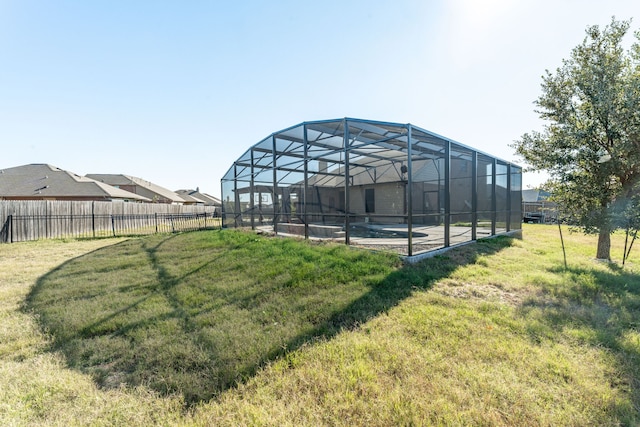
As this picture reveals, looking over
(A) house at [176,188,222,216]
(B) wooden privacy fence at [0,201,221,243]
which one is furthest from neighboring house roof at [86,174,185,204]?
(B) wooden privacy fence at [0,201,221,243]

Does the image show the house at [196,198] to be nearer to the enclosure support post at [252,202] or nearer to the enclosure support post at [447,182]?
the enclosure support post at [252,202]

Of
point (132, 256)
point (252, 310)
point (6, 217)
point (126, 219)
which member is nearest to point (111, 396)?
point (252, 310)

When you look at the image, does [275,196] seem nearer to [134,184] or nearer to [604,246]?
[604,246]

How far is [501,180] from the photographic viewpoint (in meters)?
9.73

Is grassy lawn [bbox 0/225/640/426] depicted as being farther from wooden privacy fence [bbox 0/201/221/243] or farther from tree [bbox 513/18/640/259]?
wooden privacy fence [bbox 0/201/221/243]

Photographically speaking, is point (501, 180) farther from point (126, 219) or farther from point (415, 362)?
point (126, 219)

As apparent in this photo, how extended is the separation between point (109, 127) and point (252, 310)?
14427 mm

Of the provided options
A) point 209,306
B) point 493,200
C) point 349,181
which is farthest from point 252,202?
point 493,200

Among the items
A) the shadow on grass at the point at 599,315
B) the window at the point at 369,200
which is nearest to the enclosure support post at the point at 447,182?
the shadow on grass at the point at 599,315

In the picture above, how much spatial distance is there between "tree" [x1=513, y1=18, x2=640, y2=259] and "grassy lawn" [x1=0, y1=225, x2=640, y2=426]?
200cm

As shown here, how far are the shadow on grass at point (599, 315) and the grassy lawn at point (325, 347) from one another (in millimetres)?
22

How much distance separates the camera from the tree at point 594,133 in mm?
5285

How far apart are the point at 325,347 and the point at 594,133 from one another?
739 cm

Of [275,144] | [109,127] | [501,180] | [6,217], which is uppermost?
[109,127]
